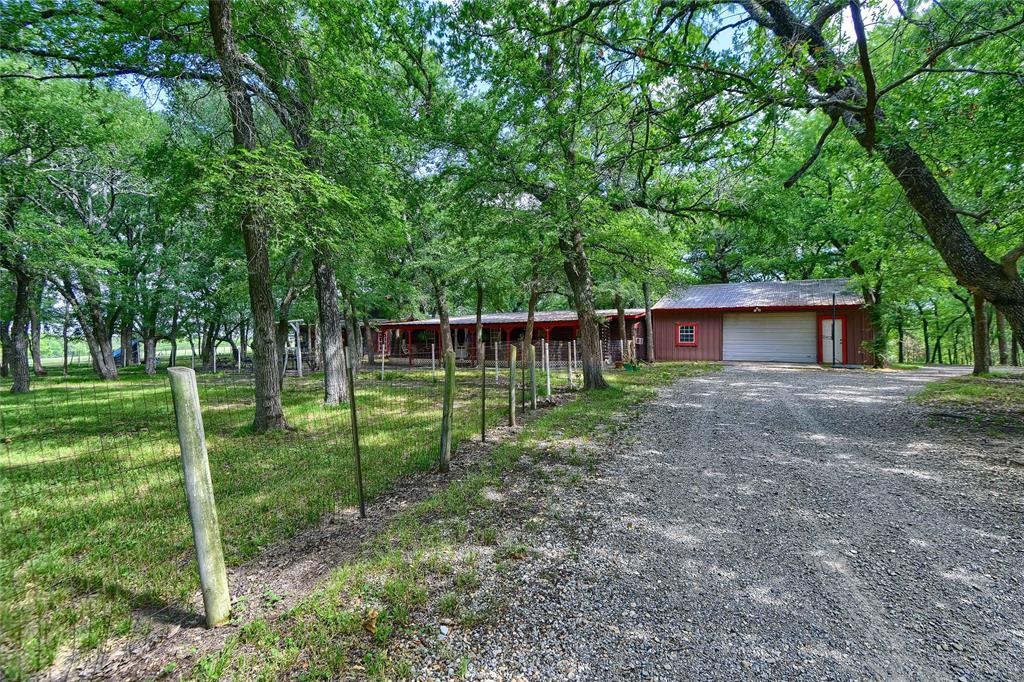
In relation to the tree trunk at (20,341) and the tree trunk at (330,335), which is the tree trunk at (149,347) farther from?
the tree trunk at (330,335)

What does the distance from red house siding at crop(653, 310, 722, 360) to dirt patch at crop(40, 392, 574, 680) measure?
63.3 ft

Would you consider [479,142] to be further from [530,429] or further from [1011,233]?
[1011,233]

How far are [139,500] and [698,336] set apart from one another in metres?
21.1

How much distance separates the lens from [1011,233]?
8203 millimetres

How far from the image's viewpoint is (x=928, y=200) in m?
5.88

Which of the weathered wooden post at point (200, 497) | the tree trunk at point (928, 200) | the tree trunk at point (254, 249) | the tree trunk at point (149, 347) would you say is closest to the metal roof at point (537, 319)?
the tree trunk at point (928, 200)

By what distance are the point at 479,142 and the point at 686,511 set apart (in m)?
6.98

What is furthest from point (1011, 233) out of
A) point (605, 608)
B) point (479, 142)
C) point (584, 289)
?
point (605, 608)

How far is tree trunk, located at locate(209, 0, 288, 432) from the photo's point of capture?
598 centimetres

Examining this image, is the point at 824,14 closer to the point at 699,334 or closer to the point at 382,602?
the point at 382,602

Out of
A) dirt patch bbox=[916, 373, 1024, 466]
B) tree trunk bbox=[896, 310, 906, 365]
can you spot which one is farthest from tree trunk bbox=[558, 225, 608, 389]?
tree trunk bbox=[896, 310, 906, 365]

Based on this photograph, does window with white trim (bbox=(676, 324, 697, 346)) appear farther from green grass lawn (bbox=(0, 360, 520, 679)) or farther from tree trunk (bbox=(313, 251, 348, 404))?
tree trunk (bbox=(313, 251, 348, 404))

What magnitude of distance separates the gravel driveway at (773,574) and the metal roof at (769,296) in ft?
43.6

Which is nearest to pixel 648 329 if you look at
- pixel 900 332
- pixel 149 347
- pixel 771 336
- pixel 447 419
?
pixel 771 336
